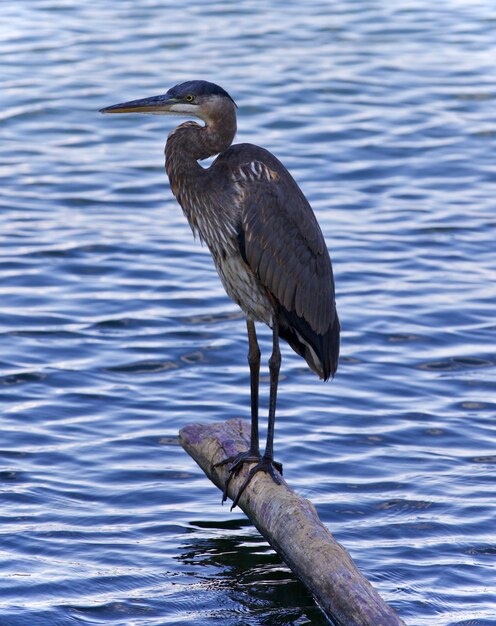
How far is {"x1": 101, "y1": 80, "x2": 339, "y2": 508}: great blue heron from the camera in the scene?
7.54 metres

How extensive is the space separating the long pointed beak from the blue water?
2420mm

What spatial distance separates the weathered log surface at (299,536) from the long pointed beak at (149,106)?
1.80 meters

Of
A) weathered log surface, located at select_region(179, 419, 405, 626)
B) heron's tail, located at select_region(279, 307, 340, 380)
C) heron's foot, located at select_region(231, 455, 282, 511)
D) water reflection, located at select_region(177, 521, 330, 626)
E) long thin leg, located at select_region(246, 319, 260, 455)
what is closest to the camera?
weathered log surface, located at select_region(179, 419, 405, 626)

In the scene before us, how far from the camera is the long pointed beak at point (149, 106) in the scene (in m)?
7.64

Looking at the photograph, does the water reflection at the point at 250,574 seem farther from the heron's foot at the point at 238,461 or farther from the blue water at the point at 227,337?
the heron's foot at the point at 238,461

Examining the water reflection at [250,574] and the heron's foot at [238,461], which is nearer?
the water reflection at [250,574]

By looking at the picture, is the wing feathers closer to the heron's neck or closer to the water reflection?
the heron's neck

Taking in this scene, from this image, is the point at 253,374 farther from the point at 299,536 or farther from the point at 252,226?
the point at 299,536

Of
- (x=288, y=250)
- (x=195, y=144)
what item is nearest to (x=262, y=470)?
(x=288, y=250)

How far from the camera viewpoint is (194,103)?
764 centimetres

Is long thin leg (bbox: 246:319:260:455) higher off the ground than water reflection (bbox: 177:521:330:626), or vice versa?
long thin leg (bbox: 246:319:260:455)

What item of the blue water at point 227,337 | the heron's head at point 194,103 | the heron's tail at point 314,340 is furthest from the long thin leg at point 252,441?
the heron's head at point 194,103

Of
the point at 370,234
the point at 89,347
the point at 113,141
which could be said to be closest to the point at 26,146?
the point at 113,141

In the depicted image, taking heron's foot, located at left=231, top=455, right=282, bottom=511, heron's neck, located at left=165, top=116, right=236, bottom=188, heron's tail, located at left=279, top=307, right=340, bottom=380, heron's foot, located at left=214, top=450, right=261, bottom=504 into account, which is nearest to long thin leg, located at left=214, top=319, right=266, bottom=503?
heron's foot, located at left=214, top=450, right=261, bottom=504
